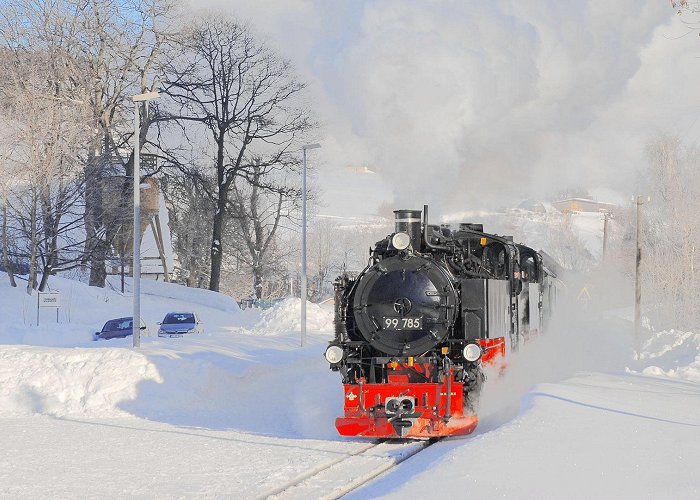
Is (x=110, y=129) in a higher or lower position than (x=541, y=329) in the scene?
higher

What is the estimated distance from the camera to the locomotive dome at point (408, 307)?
12.9 meters

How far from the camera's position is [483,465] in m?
9.42

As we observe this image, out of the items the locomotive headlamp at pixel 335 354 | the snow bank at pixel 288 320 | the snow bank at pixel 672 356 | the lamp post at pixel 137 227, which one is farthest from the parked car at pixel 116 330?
the locomotive headlamp at pixel 335 354

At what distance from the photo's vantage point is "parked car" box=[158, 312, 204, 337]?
33.8 m

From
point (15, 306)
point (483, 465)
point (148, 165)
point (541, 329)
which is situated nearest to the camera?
point (483, 465)

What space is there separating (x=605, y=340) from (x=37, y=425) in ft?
87.8

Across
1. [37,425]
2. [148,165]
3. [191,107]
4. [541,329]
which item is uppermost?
[191,107]

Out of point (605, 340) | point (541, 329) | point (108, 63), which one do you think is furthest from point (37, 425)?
point (108, 63)

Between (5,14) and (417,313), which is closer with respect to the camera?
(417,313)

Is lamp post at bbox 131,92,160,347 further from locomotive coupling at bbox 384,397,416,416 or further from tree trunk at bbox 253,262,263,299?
tree trunk at bbox 253,262,263,299

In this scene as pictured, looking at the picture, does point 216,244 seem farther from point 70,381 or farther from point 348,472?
point 348,472

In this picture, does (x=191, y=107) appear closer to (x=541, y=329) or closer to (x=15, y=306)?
(x=15, y=306)

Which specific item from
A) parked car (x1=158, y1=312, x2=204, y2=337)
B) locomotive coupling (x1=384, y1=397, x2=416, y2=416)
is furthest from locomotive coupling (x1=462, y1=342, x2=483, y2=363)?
parked car (x1=158, y1=312, x2=204, y2=337)

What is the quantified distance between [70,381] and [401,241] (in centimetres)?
694
